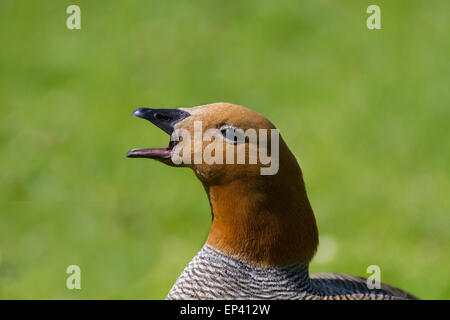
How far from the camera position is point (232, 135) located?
326 centimetres

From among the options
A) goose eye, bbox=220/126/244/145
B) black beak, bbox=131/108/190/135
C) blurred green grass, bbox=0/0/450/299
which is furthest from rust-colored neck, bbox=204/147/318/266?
blurred green grass, bbox=0/0/450/299

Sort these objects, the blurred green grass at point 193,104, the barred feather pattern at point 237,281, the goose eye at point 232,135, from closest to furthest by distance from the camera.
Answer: the goose eye at point 232,135
the barred feather pattern at point 237,281
the blurred green grass at point 193,104

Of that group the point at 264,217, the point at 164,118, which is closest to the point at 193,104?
the point at 164,118

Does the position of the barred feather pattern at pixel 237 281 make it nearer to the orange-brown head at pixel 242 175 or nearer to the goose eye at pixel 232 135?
the orange-brown head at pixel 242 175

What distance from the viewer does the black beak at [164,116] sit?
11.0 feet

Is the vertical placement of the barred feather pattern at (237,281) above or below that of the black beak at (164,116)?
below

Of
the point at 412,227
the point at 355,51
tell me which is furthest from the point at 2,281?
the point at 355,51

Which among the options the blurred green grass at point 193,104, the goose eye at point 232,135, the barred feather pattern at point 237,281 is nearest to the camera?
the goose eye at point 232,135

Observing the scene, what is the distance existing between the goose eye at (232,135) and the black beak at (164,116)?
0.19m

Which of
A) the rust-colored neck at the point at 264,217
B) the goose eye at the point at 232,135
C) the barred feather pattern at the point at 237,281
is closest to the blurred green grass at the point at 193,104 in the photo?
the barred feather pattern at the point at 237,281

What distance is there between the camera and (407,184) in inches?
263

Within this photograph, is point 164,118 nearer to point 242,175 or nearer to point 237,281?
point 242,175

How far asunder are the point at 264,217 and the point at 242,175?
21 cm

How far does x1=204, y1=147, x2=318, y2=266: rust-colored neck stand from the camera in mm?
3305
